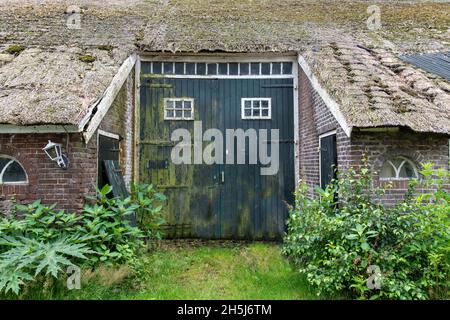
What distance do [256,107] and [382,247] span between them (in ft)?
12.9

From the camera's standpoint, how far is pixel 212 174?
273 inches

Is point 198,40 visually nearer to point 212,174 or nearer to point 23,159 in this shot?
point 212,174

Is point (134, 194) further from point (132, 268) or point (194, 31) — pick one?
point (194, 31)

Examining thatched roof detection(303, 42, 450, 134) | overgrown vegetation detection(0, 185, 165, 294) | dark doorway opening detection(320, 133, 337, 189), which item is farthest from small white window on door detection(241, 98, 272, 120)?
overgrown vegetation detection(0, 185, 165, 294)

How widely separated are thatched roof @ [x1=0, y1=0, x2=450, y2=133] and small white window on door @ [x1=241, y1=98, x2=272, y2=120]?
100 centimetres

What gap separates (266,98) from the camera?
7055mm

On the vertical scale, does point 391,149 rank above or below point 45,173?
above

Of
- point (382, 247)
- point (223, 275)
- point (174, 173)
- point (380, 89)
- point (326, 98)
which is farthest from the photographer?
point (174, 173)

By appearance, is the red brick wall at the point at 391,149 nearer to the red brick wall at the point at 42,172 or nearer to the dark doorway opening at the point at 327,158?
the dark doorway opening at the point at 327,158

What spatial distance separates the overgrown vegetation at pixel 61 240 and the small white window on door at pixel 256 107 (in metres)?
3.30

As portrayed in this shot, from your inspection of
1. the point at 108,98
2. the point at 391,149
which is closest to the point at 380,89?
the point at 391,149

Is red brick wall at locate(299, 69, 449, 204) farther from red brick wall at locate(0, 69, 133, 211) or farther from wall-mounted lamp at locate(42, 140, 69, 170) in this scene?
wall-mounted lamp at locate(42, 140, 69, 170)

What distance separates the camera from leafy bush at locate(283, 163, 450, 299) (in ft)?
12.4

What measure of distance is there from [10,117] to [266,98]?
456cm
